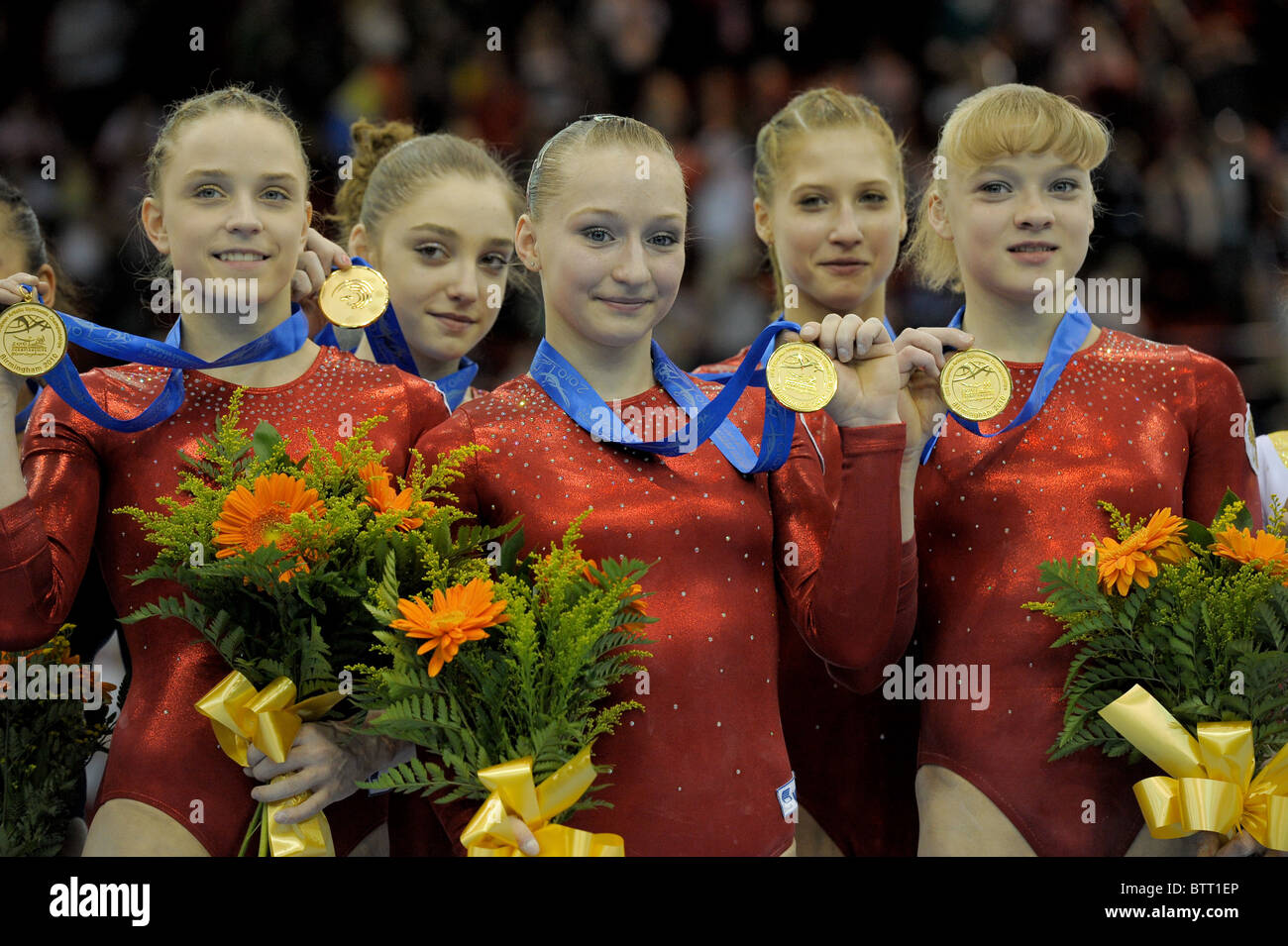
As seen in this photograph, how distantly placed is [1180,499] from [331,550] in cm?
138

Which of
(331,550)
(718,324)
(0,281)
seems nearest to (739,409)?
(331,550)

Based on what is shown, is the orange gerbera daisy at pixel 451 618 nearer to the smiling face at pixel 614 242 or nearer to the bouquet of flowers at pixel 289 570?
the bouquet of flowers at pixel 289 570

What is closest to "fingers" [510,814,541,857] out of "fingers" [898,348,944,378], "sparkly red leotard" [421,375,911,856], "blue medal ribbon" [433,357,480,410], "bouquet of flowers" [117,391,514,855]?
"sparkly red leotard" [421,375,911,856]

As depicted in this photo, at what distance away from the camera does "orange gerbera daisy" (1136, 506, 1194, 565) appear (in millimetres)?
2158

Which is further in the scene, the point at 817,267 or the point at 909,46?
the point at 909,46

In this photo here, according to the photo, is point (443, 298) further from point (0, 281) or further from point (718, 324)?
point (718, 324)

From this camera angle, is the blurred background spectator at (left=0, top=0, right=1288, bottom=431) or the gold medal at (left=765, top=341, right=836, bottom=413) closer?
the gold medal at (left=765, top=341, right=836, bottom=413)

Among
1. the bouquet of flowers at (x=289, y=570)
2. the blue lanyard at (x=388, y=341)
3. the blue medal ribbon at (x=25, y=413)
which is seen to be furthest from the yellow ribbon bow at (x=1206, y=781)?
the blue medal ribbon at (x=25, y=413)

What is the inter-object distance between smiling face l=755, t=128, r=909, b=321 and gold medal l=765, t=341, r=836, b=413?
85 centimetres

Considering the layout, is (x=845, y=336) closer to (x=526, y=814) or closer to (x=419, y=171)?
(x=526, y=814)

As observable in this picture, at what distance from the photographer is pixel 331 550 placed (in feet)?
6.77

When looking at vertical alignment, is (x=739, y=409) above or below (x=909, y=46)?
below

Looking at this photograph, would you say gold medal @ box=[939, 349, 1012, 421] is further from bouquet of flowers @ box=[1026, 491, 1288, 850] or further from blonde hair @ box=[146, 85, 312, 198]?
blonde hair @ box=[146, 85, 312, 198]

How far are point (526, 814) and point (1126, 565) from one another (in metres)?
0.95
